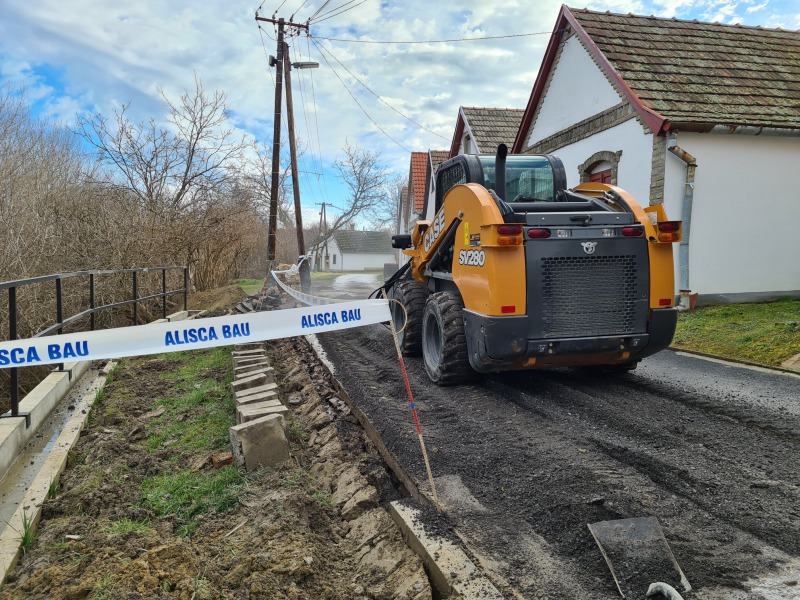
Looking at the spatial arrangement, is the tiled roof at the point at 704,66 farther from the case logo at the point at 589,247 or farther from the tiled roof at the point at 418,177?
the tiled roof at the point at 418,177

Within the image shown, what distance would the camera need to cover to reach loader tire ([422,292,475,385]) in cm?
537

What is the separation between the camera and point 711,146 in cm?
1022

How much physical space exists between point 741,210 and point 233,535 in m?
11.1

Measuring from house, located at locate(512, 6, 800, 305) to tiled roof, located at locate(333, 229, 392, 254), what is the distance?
60.0 m

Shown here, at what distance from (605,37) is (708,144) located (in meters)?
3.98

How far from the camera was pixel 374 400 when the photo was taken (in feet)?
16.5

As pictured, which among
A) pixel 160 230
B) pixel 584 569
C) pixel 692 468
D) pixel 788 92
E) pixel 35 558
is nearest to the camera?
pixel 584 569

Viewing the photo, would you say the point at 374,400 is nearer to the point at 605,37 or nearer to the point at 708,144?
the point at 708,144

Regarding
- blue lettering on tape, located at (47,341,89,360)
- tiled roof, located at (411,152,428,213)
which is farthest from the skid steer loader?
tiled roof, located at (411,152,428,213)

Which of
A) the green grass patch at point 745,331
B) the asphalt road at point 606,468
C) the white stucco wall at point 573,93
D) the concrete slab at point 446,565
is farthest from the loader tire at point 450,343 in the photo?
the white stucco wall at point 573,93

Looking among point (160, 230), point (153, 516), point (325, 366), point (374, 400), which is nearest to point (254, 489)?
point (153, 516)

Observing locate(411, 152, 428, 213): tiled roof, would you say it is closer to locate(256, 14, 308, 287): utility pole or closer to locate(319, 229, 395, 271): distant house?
locate(256, 14, 308, 287): utility pole

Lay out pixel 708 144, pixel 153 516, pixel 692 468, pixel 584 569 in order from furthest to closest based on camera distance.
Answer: pixel 708 144 < pixel 692 468 < pixel 153 516 < pixel 584 569

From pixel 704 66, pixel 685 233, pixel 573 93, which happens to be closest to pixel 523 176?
pixel 685 233
